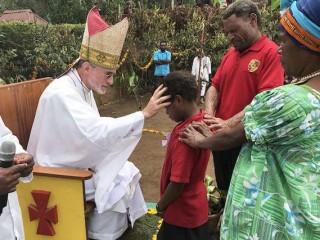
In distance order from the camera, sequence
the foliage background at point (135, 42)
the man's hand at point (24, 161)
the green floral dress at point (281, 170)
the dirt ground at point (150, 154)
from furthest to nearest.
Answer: the foliage background at point (135, 42), the dirt ground at point (150, 154), the man's hand at point (24, 161), the green floral dress at point (281, 170)

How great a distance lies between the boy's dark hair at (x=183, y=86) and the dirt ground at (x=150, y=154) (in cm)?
210

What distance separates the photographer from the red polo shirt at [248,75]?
2619 millimetres

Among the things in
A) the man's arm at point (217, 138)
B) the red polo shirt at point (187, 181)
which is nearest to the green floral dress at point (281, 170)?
the man's arm at point (217, 138)

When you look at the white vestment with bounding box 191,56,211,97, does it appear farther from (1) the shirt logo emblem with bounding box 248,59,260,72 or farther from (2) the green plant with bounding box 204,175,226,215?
(1) the shirt logo emblem with bounding box 248,59,260,72

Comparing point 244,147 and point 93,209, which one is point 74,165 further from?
point 244,147

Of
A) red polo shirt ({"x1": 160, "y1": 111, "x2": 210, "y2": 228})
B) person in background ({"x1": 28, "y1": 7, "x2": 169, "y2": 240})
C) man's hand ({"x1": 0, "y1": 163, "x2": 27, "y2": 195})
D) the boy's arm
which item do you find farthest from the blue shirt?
man's hand ({"x1": 0, "y1": 163, "x2": 27, "y2": 195})

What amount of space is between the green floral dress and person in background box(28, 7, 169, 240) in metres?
1.18

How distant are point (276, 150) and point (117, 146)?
1669 mm

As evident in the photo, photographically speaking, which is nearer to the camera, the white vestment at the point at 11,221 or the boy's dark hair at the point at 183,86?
the white vestment at the point at 11,221

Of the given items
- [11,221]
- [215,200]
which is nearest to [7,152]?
[11,221]

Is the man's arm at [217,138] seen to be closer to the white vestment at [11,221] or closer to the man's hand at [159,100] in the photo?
the man's hand at [159,100]

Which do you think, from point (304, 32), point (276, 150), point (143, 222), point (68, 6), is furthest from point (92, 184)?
point (68, 6)

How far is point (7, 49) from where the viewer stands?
289 inches

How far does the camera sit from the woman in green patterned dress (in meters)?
1.32
